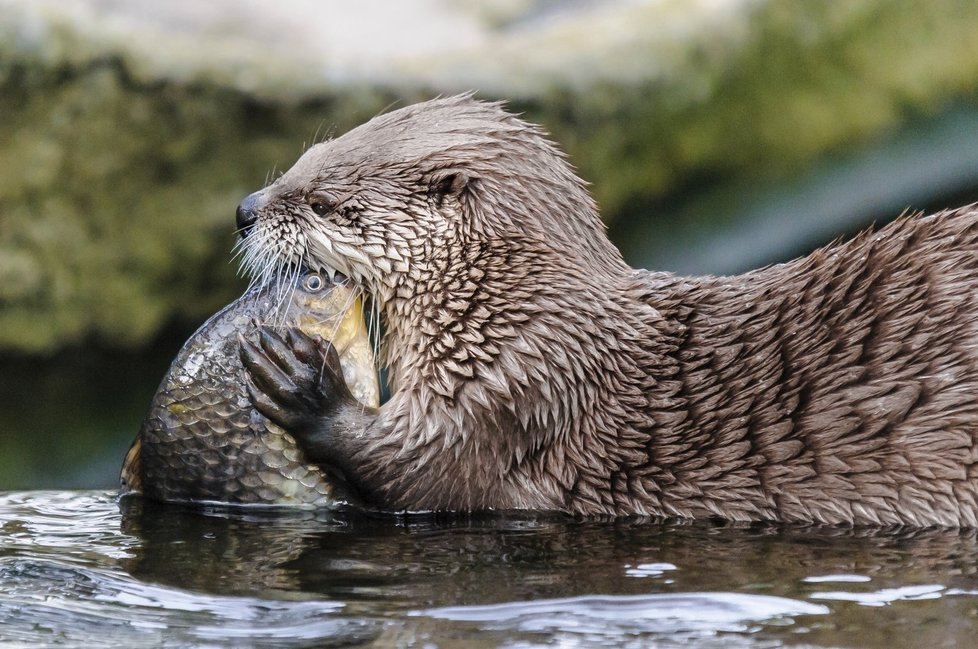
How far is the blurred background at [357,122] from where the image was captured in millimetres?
4613

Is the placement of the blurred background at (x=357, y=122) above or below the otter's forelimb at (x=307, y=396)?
above

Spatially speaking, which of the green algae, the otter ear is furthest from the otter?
the green algae

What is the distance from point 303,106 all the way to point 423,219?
6.25ft

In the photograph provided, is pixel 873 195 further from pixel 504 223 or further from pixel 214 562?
pixel 214 562

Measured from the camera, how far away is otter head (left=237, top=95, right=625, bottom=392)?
3107 mm

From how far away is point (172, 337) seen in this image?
4.88 meters

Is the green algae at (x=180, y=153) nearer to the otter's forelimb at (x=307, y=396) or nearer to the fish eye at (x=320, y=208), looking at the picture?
the fish eye at (x=320, y=208)

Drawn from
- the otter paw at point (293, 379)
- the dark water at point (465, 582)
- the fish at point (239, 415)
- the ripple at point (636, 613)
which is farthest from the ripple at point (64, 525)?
the ripple at point (636, 613)

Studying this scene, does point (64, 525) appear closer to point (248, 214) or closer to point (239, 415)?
point (239, 415)

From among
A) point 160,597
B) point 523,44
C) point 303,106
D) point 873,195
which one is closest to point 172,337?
point 303,106

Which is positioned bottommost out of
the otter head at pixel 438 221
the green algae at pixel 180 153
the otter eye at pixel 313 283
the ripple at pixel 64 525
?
the ripple at pixel 64 525

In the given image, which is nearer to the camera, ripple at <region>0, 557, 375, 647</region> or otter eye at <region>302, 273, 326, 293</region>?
ripple at <region>0, 557, 375, 647</region>

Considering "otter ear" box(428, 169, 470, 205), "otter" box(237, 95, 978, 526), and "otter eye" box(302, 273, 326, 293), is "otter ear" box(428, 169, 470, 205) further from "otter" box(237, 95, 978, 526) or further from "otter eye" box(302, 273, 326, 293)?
"otter eye" box(302, 273, 326, 293)

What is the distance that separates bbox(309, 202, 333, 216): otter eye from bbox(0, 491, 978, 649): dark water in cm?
73
